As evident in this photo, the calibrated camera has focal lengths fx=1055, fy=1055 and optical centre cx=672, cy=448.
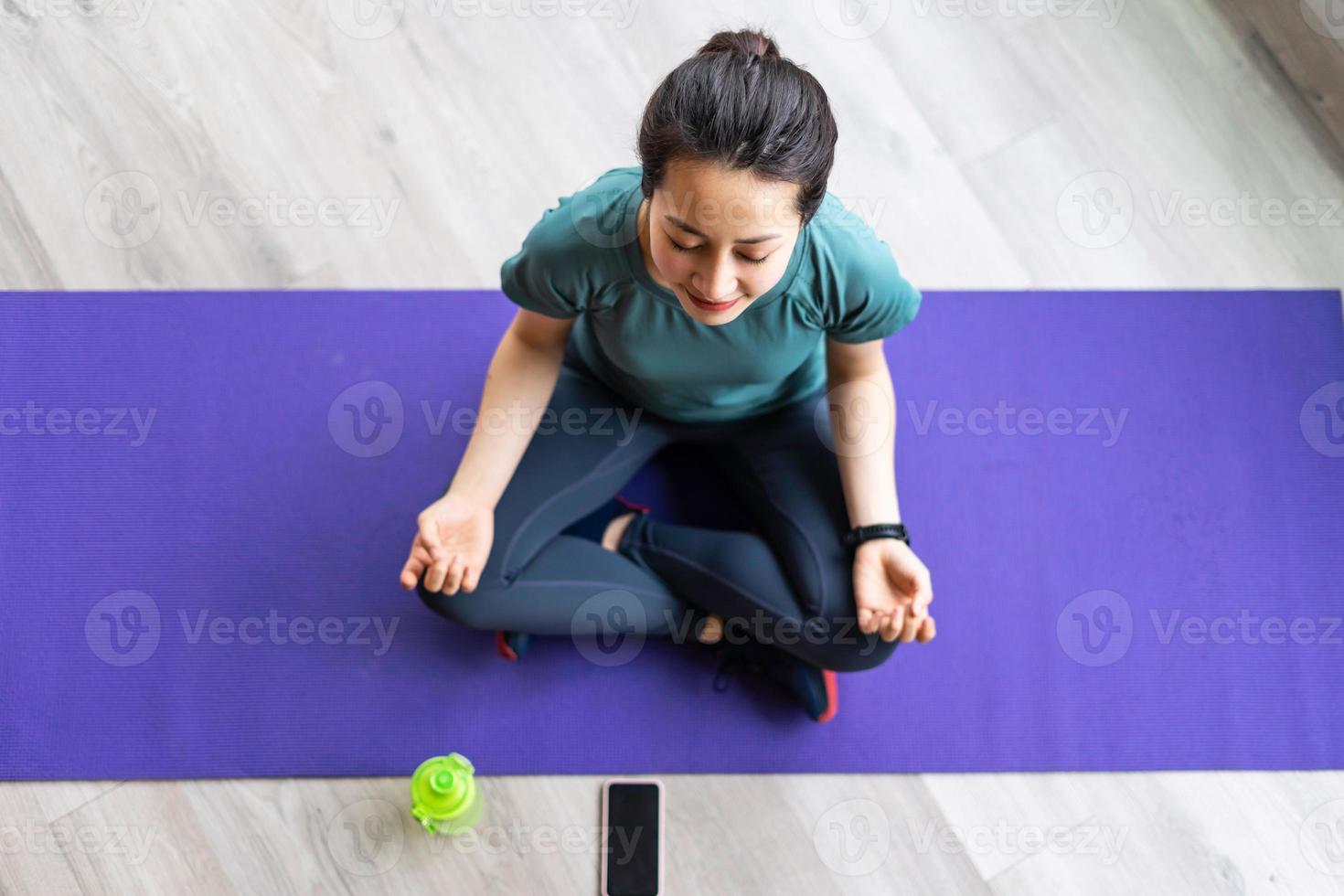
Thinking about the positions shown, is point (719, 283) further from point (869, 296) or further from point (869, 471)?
point (869, 471)

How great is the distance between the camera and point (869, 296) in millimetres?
1080

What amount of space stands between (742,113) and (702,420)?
0.53m

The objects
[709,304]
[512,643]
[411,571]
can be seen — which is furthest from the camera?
[512,643]

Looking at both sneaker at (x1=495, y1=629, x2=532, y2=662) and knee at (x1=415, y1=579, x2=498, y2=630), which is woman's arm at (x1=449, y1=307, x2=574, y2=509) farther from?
sneaker at (x1=495, y1=629, x2=532, y2=662)

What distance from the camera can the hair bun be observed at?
0.85 m

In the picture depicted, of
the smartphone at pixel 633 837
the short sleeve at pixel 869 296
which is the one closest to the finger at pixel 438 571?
the smartphone at pixel 633 837

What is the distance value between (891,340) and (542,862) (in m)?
0.86

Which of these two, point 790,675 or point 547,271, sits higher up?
point 547,271

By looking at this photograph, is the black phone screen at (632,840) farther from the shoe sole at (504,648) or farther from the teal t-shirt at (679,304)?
the teal t-shirt at (679,304)

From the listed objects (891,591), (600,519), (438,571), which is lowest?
(438,571)

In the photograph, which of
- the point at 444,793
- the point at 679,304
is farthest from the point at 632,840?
the point at 679,304

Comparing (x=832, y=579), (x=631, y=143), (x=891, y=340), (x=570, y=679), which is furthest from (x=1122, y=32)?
(x=570, y=679)

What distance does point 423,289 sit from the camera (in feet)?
5.02

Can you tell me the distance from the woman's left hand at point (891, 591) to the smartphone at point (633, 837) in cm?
38
